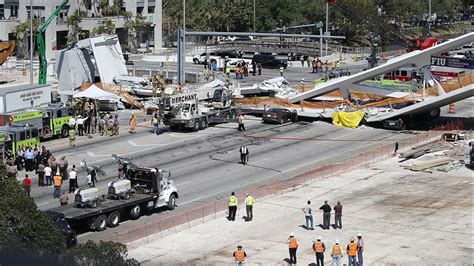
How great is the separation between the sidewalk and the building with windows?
5834 cm

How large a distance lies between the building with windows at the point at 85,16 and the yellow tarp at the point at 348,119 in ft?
146

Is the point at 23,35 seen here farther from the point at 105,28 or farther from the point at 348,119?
the point at 348,119

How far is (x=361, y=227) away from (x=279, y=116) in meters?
24.1

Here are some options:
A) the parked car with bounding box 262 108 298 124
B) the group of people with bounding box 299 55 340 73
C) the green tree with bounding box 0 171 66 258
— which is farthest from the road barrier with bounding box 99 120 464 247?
the group of people with bounding box 299 55 340 73

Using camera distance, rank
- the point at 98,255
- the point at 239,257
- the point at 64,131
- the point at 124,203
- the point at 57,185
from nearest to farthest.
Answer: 1. the point at 98,255
2. the point at 239,257
3. the point at 124,203
4. the point at 57,185
5. the point at 64,131

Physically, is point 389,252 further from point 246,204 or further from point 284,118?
point 284,118

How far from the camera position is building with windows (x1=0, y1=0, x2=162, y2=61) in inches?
3797

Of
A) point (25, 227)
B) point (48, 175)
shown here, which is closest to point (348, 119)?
point (48, 175)

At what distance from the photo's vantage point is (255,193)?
1631 inches

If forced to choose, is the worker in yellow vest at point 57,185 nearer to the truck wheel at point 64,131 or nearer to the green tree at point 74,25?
the truck wheel at point 64,131

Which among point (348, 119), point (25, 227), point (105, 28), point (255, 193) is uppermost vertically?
point (105, 28)

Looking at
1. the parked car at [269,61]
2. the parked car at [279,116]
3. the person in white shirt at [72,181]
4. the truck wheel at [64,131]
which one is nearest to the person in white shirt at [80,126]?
the truck wheel at [64,131]

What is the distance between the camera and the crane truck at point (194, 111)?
55969mm

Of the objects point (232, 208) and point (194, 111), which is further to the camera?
point (194, 111)
